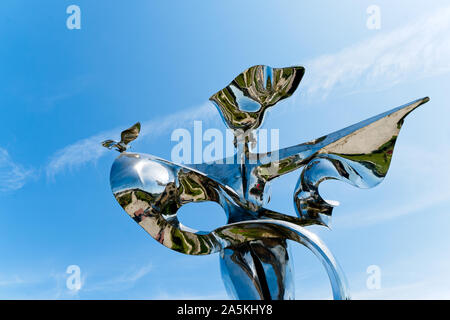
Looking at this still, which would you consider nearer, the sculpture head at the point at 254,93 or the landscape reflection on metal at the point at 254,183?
the landscape reflection on metal at the point at 254,183

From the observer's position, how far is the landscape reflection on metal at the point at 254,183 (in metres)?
2.19

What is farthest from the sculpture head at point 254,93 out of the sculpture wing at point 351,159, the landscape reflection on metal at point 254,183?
the sculpture wing at point 351,159

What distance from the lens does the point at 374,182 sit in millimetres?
2266

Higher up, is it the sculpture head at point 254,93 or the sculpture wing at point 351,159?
the sculpture head at point 254,93

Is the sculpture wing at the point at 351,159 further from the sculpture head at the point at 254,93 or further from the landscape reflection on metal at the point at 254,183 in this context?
the sculpture head at the point at 254,93

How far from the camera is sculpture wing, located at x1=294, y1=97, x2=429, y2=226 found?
2205 millimetres

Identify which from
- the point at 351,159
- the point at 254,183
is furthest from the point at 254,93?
the point at 351,159

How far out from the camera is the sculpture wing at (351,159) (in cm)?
221
